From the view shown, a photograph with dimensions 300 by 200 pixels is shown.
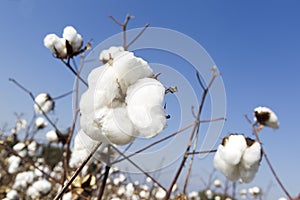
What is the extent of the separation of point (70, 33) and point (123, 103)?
78cm

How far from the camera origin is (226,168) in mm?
964

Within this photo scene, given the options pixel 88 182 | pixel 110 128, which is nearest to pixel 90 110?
pixel 110 128

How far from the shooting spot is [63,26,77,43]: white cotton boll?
121 centimetres

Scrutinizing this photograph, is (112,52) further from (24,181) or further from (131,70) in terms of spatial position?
(24,181)

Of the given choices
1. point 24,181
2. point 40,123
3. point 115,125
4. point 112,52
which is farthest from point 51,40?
point 40,123

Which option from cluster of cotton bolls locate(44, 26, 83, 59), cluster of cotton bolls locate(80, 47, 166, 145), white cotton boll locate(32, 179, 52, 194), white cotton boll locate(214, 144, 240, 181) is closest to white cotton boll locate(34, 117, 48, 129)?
white cotton boll locate(32, 179, 52, 194)

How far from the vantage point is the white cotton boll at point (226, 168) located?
0.96 meters

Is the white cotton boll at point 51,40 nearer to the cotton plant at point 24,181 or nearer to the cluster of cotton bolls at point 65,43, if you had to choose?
the cluster of cotton bolls at point 65,43

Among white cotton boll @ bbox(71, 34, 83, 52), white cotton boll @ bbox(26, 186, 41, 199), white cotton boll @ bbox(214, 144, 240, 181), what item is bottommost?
white cotton boll @ bbox(214, 144, 240, 181)

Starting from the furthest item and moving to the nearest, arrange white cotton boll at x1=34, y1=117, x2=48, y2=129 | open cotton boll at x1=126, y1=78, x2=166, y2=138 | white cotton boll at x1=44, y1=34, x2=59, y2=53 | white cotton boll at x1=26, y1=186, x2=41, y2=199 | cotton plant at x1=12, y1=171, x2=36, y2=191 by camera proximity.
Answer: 1. white cotton boll at x1=34, y1=117, x2=48, y2=129
2. cotton plant at x1=12, y1=171, x2=36, y2=191
3. white cotton boll at x1=26, y1=186, x2=41, y2=199
4. white cotton boll at x1=44, y1=34, x2=59, y2=53
5. open cotton boll at x1=126, y1=78, x2=166, y2=138

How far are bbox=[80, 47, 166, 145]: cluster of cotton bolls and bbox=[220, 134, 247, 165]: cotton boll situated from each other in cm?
50

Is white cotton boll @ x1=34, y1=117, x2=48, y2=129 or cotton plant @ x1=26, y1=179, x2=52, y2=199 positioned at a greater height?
white cotton boll @ x1=34, y1=117, x2=48, y2=129

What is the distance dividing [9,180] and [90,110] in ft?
12.0

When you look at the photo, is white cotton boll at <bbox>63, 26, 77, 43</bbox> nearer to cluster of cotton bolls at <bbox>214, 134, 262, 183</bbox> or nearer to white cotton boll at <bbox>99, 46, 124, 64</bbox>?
white cotton boll at <bbox>99, 46, 124, 64</bbox>
